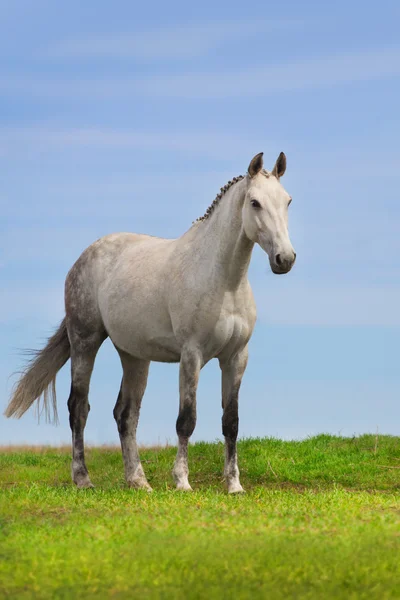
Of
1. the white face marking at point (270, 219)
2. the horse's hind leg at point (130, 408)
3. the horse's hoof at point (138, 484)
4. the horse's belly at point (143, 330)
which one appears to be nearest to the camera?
the white face marking at point (270, 219)

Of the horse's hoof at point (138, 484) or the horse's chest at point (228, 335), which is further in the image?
the horse's hoof at point (138, 484)

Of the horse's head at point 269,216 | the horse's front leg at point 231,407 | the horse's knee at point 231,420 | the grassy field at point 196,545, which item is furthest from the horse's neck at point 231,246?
the grassy field at point 196,545

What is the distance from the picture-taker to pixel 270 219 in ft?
30.8

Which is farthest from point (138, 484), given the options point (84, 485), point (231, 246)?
point (231, 246)

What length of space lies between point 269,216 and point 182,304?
1429mm

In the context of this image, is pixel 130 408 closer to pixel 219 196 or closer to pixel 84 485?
pixel 84 485

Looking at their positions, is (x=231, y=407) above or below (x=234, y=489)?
above

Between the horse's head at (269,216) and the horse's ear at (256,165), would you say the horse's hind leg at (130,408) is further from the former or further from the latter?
the horse's ear at (256,165)

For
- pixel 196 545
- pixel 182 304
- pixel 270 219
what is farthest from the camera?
pixel 182 304

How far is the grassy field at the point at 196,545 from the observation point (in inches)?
228

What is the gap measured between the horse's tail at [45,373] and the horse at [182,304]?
0.54 meters

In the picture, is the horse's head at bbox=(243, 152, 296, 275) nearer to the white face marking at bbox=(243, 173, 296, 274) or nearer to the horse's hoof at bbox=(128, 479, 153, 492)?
the white face marking at bbox=(243, 173, 296, 274)

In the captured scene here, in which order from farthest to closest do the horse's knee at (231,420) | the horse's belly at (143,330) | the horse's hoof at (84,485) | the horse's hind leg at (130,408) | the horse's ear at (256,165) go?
the horse's hind leg at (130,408) < the horse's hoof at (84,485) < the horse's belly at (143,330) < the horse's knee at (231,420) < the horse's ear at (256,165)

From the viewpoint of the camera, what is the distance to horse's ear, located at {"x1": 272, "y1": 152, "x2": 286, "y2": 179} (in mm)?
9812
